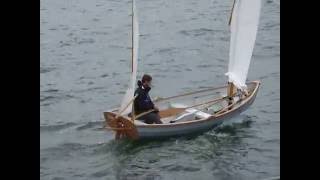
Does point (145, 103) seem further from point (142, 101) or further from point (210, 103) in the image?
point (210, 103)

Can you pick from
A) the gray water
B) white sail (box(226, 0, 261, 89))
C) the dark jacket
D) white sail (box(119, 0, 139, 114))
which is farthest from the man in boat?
white sail (box(226, 0, 261, 89))

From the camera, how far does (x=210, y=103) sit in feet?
19.9

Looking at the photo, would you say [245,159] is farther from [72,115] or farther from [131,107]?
[72,115]

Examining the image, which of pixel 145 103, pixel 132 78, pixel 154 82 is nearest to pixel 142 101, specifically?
pixel 145 103

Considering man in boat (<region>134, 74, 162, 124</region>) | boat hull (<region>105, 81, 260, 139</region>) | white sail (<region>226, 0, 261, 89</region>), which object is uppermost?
white sail (<region>226, 0, 261, 89</region>)

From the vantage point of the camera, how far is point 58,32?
8.49 metres

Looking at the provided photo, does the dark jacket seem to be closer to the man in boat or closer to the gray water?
the man in boat

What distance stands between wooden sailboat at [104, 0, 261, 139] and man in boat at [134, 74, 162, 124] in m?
0.07

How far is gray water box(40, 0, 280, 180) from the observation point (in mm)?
5418

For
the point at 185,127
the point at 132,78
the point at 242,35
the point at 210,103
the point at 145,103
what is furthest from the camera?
the point at 210,103

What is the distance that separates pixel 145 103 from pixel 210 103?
0.86 m

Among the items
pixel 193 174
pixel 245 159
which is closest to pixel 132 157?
pixel 193 174

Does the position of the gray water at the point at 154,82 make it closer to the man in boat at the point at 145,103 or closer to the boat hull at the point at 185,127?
the boat hull at the point at 185,127

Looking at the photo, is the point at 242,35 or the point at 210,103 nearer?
the point at 242,35
